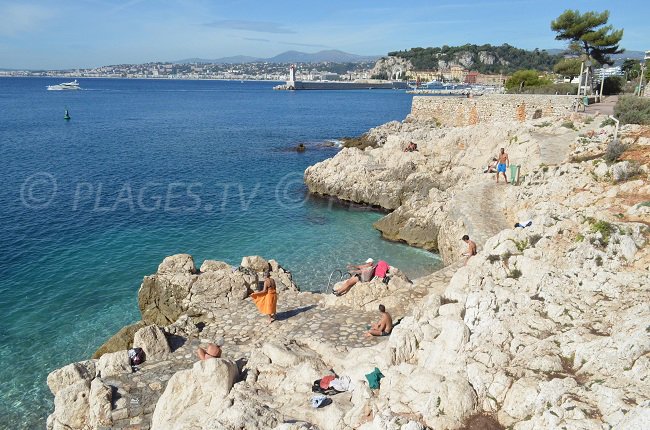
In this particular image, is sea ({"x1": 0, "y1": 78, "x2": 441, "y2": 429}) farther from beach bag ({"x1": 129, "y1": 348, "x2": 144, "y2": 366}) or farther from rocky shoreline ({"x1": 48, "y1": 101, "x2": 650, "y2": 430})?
beach bag ({"x1": 129, "y1": 348, "x2": 144, "y2": 366})

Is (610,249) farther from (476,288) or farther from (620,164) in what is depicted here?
(620,164)

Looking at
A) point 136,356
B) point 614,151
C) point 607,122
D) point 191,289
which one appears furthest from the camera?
point 607,122

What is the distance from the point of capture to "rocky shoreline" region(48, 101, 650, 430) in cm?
774

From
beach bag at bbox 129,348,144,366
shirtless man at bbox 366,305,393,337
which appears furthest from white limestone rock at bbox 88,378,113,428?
shirtless man at bbox 366,305,393,337

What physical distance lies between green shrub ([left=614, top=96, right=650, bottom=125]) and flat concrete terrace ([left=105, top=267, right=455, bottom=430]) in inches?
659

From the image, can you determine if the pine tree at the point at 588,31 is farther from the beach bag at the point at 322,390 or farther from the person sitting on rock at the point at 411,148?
the beach bag at the point at 322,390

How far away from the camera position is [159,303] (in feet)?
55.1

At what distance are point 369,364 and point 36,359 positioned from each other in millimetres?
11759

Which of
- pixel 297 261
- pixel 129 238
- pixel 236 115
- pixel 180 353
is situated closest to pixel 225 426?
pixel 180 353

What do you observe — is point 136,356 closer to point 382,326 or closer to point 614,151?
point 382,326

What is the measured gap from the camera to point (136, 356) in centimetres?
1237

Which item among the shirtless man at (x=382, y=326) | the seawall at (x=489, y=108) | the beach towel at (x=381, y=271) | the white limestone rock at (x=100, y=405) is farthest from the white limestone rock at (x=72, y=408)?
the seawall at (x=489, y=108)

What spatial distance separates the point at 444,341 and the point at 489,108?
123ft

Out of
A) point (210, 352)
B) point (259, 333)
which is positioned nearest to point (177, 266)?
point (259, 333)
